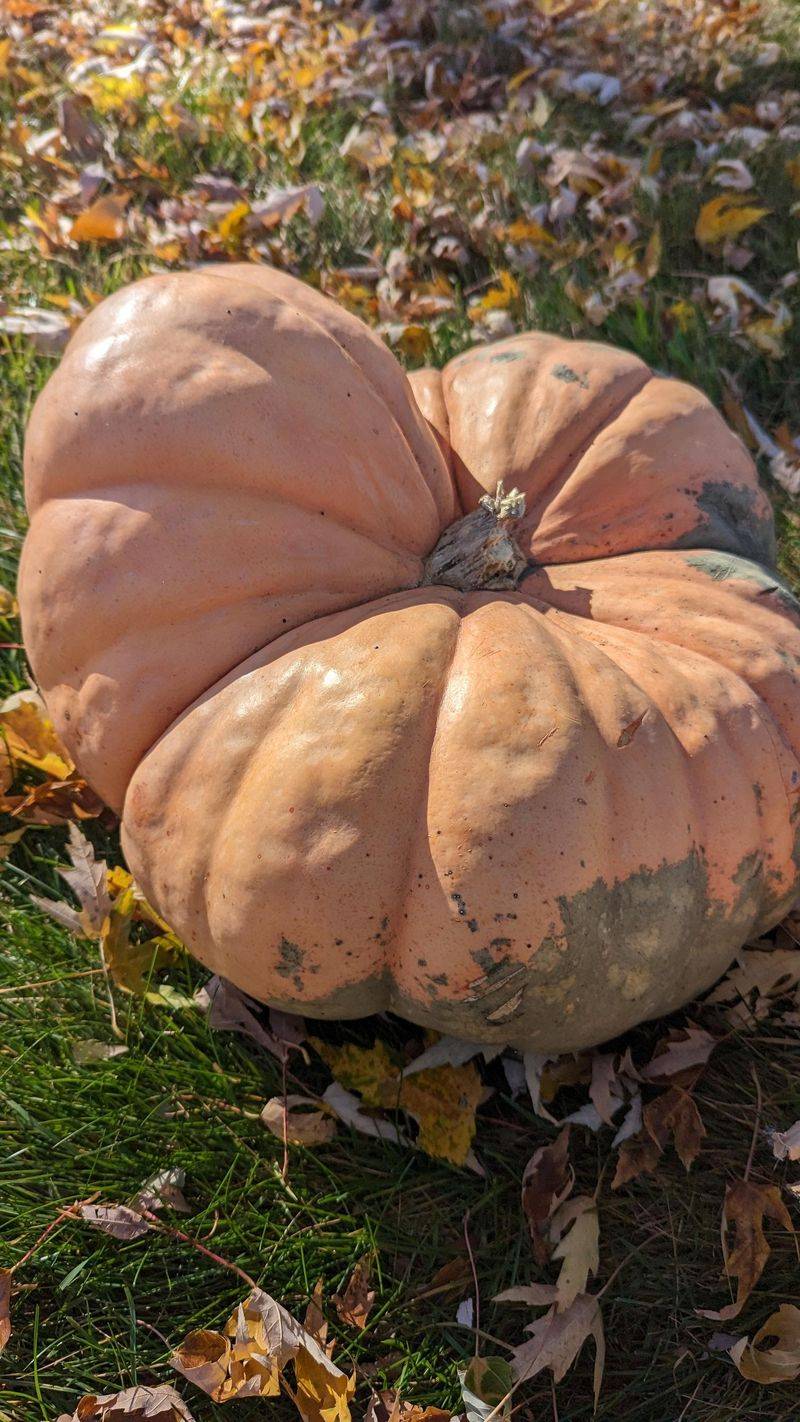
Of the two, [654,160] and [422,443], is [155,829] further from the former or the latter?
[654,160]

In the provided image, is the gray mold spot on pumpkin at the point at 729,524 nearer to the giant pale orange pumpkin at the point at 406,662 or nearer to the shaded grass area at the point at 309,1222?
the giant pale orange pumpkin at the point at 406,662

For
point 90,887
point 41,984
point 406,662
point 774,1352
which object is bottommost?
point 774,1352

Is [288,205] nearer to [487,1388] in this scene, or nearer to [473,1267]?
[473,1267]

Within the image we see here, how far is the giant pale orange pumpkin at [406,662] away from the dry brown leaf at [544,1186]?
12.4 inches

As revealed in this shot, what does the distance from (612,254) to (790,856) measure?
9.37 feet

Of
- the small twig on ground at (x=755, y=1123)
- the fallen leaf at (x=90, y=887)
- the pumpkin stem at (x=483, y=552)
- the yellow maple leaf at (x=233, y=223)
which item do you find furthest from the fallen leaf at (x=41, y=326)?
the small twig on ground at (x=755, y=1123)

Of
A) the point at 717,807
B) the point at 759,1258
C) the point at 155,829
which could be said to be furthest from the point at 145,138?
the point at 759,1258

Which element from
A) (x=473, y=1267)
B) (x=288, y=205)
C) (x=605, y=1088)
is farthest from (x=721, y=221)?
(x=473, y=1267)

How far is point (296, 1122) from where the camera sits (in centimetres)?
252

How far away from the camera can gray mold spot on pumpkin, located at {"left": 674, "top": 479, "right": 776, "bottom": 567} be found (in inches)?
102

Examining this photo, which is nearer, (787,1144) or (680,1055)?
(787,1144)

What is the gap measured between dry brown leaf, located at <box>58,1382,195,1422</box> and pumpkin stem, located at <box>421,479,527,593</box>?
1.79 meters

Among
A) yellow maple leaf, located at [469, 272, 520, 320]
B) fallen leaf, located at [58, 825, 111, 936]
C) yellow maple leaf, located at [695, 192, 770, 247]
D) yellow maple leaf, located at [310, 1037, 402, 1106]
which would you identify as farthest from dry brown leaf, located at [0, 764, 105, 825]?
yellow maple leaf, located at [695, 192, 770, 247]

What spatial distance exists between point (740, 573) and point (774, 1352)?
166 centimetres
